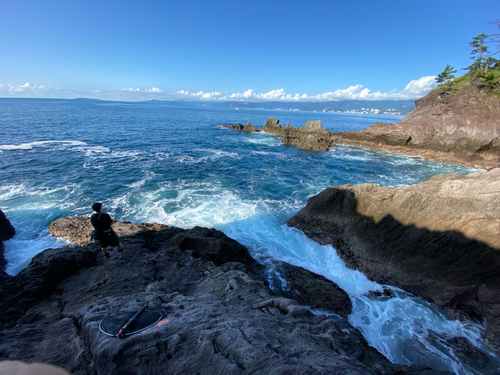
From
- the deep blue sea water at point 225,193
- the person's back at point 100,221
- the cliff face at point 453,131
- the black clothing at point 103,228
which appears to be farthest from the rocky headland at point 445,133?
the person's back at point 100,221

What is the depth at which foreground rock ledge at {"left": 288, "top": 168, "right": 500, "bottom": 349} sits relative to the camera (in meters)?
8.10

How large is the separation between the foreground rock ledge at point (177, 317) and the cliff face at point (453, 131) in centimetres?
3932

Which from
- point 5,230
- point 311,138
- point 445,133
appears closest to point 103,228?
point 5,230

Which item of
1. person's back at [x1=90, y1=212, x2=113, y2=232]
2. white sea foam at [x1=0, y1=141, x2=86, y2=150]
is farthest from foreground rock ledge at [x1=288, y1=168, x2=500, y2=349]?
white sea foam at [x1=0, y1=141, x2=86, y2=150]

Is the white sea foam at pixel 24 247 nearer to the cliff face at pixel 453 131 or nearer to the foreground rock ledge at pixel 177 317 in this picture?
the foreground rock ledge at pixel 177 317

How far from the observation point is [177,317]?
461 centimetres

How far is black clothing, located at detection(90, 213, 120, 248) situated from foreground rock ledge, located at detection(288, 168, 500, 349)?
32.6 feet

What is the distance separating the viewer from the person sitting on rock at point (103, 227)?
23.1ft

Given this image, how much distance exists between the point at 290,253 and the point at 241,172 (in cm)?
1457

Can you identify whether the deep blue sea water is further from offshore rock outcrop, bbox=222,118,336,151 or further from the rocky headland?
the rocky headland

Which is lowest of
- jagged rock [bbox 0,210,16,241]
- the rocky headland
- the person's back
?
jagged rock [bbox 0,210,16,241]

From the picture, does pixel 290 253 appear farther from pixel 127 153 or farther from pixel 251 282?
pixel 127 153

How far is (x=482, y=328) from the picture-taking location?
23.9 feet

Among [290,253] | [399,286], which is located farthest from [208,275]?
[399,286]
